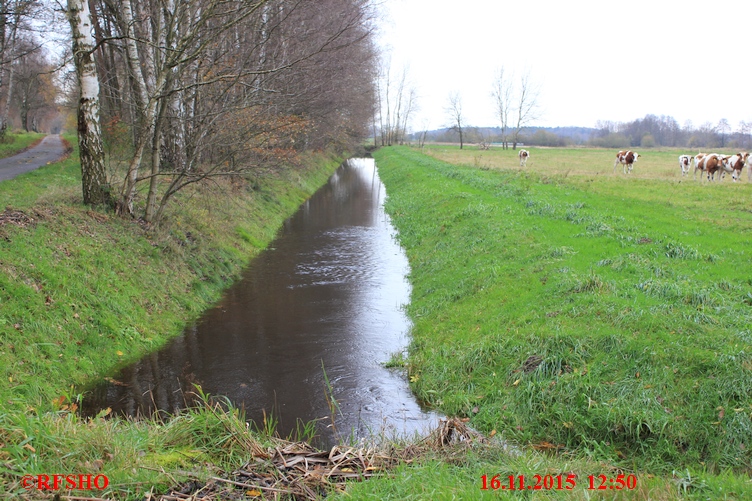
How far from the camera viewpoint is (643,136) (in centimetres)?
10288

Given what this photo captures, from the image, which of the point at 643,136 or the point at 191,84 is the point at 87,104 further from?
the point at 643,136

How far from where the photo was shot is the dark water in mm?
6273

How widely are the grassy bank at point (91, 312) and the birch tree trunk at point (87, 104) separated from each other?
593 mm

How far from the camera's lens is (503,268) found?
10.0 meters

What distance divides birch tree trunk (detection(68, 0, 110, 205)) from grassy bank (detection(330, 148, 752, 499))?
695 centimetres

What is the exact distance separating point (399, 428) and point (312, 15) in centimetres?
1550

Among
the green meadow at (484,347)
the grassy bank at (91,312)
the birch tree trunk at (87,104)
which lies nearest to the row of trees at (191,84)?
the birch tree trunk at (87,104)

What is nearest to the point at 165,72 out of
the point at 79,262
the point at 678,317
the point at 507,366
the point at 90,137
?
the point at 90,137

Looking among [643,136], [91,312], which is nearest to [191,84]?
[91,312]

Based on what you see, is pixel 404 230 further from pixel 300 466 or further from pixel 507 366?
pixel 300 466

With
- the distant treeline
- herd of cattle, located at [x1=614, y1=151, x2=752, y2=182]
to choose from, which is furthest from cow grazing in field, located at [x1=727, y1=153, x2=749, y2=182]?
the distant treeline

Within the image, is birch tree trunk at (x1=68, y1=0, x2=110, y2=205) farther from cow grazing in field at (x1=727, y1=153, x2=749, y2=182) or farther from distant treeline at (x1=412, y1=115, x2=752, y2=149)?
distant treeline at (x1=412, y1=115, x2=752, y2=149)

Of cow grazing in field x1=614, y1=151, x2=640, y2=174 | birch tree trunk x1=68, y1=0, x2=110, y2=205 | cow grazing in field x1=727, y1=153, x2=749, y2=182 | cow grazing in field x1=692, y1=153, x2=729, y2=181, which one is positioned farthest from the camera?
cow grazing in field x1=614, y1=151, x2=640, y2=174

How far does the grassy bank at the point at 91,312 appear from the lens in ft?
12.2
